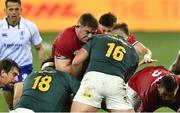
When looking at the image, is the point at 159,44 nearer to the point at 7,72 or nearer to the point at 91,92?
the point at 91,92

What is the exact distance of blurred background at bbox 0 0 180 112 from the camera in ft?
63.1

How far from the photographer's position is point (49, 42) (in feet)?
59.1

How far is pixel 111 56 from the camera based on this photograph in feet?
30.1

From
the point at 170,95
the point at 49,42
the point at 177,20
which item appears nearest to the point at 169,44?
the point at 177,20

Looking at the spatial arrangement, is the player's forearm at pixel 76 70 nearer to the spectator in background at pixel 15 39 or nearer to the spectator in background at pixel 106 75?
the spectator in background at pixel 106 75

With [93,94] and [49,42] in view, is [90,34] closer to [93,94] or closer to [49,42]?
[93,94]

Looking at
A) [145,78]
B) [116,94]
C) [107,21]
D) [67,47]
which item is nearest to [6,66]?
[67,47]

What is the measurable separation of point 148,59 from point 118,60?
130 centimetres

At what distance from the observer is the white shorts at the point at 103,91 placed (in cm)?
910

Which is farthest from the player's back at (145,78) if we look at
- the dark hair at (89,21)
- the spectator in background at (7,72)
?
the spectator in background at (7,72)

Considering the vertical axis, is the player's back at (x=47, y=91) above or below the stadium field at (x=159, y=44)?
above

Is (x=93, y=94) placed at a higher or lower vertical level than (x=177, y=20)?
higher

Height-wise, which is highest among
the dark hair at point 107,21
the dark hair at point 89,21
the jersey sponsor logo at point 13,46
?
the dark hair at point 89,21

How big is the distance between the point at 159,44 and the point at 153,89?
8.82 meters
